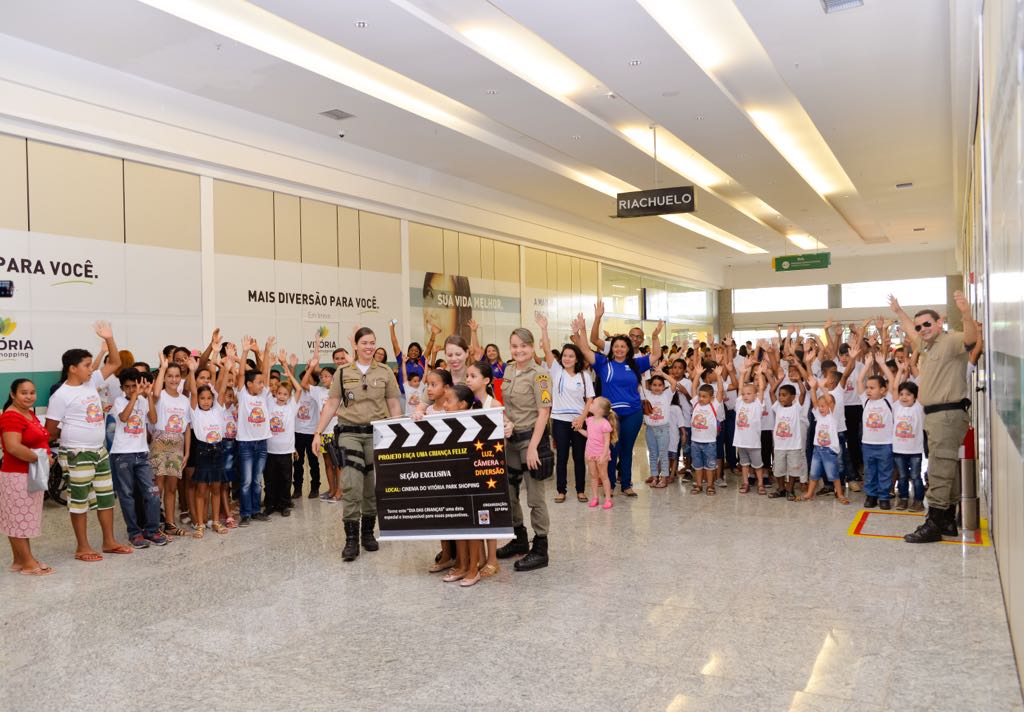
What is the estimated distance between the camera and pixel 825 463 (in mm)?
7594

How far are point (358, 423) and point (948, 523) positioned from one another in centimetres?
Result: 458

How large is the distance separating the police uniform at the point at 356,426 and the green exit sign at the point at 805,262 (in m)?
18.0

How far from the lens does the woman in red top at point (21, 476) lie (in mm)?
5508

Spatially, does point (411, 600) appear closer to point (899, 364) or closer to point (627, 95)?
point (899, 364)

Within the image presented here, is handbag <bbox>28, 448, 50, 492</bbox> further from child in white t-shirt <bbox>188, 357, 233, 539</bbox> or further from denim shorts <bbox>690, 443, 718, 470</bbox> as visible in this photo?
denim shorts <bbox>690, 443, 718, 470</bbox>

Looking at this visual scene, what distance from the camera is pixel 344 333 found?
11977mm

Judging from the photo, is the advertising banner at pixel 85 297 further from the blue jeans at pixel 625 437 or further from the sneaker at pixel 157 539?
the blue jeans at pixel 625 437

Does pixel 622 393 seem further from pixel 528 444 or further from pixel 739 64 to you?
pixel 739 64

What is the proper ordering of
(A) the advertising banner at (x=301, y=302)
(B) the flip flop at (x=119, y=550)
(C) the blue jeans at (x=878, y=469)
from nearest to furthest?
(B) the flip flop at (x=119, y=550), (C) the blue jeans at (x=878, y=469), (A) the advertising banner at (x=301, y=302)

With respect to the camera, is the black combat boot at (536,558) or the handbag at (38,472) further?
the handbag at (38,472)

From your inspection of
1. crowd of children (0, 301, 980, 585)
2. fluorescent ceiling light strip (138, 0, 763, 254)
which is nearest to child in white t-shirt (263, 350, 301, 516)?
crowd of children (0, 301, 980, 585)

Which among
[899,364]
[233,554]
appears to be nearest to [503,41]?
[899,364]

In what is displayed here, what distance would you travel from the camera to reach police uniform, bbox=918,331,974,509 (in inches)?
220

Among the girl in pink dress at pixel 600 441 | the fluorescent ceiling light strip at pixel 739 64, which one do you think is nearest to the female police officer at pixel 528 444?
the girl in pink dress at pixel 600 441
